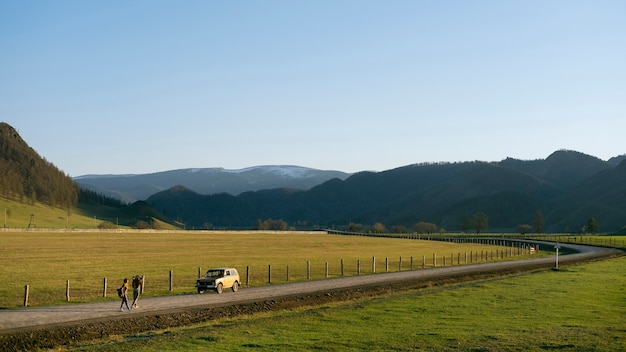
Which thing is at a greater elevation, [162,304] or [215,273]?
[215,273]

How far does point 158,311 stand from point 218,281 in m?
8.50

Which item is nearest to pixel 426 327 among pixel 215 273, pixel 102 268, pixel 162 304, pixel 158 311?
pixel 158 311

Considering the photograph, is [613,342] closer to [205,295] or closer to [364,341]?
[364,341]

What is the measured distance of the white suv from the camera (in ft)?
125

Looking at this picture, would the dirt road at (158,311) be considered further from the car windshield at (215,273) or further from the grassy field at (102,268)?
the grassy field at (102,268)

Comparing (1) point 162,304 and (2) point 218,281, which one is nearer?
(1) point 162,304

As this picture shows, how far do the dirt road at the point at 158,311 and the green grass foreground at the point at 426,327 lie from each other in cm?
194

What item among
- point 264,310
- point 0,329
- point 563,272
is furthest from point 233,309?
point 563,272

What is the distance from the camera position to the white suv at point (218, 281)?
125ft

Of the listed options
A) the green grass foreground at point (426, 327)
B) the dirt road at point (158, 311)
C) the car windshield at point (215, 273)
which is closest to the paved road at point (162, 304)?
the dirt road at point (158, 311)

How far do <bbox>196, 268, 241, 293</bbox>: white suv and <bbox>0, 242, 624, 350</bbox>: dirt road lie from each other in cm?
52

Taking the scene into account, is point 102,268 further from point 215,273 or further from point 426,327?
point 426,327

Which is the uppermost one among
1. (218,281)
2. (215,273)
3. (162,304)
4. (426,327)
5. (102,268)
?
(215,273)

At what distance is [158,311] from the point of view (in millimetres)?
29891
